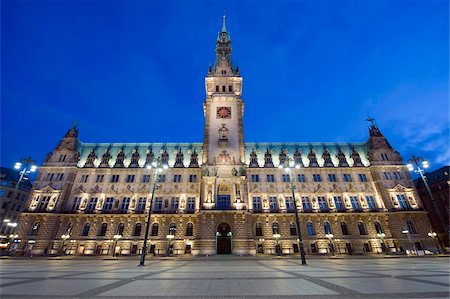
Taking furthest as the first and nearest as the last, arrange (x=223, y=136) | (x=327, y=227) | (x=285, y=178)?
(x=223, y=136), (x=285, y=178), (x=327, y=227)

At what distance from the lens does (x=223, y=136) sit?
48906mm

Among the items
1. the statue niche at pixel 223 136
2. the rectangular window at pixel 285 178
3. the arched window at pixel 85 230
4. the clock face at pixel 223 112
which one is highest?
the clock face at pixel 223 112

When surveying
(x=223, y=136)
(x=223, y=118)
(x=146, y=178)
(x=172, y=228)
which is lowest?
(x=172, y=228)

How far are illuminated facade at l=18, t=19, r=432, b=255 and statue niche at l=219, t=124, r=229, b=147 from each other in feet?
0.75

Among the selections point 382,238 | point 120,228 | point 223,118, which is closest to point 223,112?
point 223,118

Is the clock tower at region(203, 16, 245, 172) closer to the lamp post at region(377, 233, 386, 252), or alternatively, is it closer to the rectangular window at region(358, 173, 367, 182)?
the rectangular window at region(358, 173, 367, 182)

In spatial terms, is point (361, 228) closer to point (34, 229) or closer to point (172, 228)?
point (172, 228)

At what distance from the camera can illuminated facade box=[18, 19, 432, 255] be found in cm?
4084

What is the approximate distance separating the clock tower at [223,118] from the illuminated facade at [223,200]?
0.25 metres

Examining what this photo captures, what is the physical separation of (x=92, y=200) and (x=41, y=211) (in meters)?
9.01

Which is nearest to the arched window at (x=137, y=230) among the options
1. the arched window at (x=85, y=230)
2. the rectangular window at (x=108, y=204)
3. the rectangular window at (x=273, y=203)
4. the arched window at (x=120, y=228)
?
the arched window at (x=120, y=228)

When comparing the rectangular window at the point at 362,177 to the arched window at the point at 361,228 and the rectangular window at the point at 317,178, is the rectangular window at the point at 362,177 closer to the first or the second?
the rectangular window at the point at 317,178

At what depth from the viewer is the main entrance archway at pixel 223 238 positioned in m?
41.6

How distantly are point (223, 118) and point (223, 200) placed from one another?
64.7 ft
